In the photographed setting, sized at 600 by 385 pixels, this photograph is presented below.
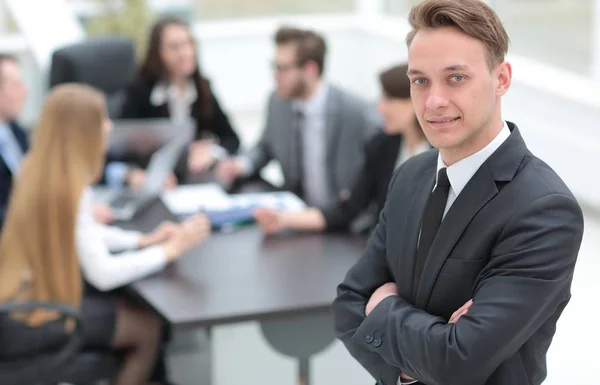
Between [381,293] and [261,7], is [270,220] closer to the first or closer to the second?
[381,293]

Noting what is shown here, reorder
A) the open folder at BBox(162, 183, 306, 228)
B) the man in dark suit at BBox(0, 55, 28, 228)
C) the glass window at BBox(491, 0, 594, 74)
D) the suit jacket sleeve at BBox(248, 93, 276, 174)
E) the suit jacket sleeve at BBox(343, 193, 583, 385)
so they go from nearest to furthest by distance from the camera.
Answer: the suit jacket sleeve at BBox(343, 193, 583, 385) → the open folder at BBox(162, 183, 306, 228) → the man in dark suit at BBox(0, 55, 28, 228) → the suit jacket sleeve at BBox(248, 93, 276, 174) → the glass window at BBox(491, 0, 594, 74)

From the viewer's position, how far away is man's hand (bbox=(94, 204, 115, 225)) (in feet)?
12.7

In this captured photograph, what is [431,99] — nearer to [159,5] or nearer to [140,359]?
[140,359]

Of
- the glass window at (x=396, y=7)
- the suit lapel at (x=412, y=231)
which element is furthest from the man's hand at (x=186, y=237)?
the glass window at (x=396, y=7)

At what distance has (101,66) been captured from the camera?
536 cm

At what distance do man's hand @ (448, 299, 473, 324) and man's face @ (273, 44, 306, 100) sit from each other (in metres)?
2.63

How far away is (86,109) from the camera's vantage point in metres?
3.25

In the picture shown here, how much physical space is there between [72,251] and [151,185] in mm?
1010

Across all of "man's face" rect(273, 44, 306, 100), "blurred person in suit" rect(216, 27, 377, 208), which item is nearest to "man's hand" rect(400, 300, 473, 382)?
"blurred person in suit" rect(216, 27, 377, 208)

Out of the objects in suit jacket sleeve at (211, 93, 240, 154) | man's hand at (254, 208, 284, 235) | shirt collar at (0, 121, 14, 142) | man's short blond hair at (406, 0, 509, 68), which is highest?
man's short blond hair at (406, 0, 509, 68)

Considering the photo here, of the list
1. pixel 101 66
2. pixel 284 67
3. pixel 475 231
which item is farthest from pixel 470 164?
pixel 101 66

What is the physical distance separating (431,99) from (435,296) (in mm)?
342

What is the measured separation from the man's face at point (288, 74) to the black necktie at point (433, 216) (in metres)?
2.52

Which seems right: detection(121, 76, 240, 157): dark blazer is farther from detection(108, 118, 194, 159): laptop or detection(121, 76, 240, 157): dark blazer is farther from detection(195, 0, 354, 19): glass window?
detection(195, 0, 354, 19): glass window
